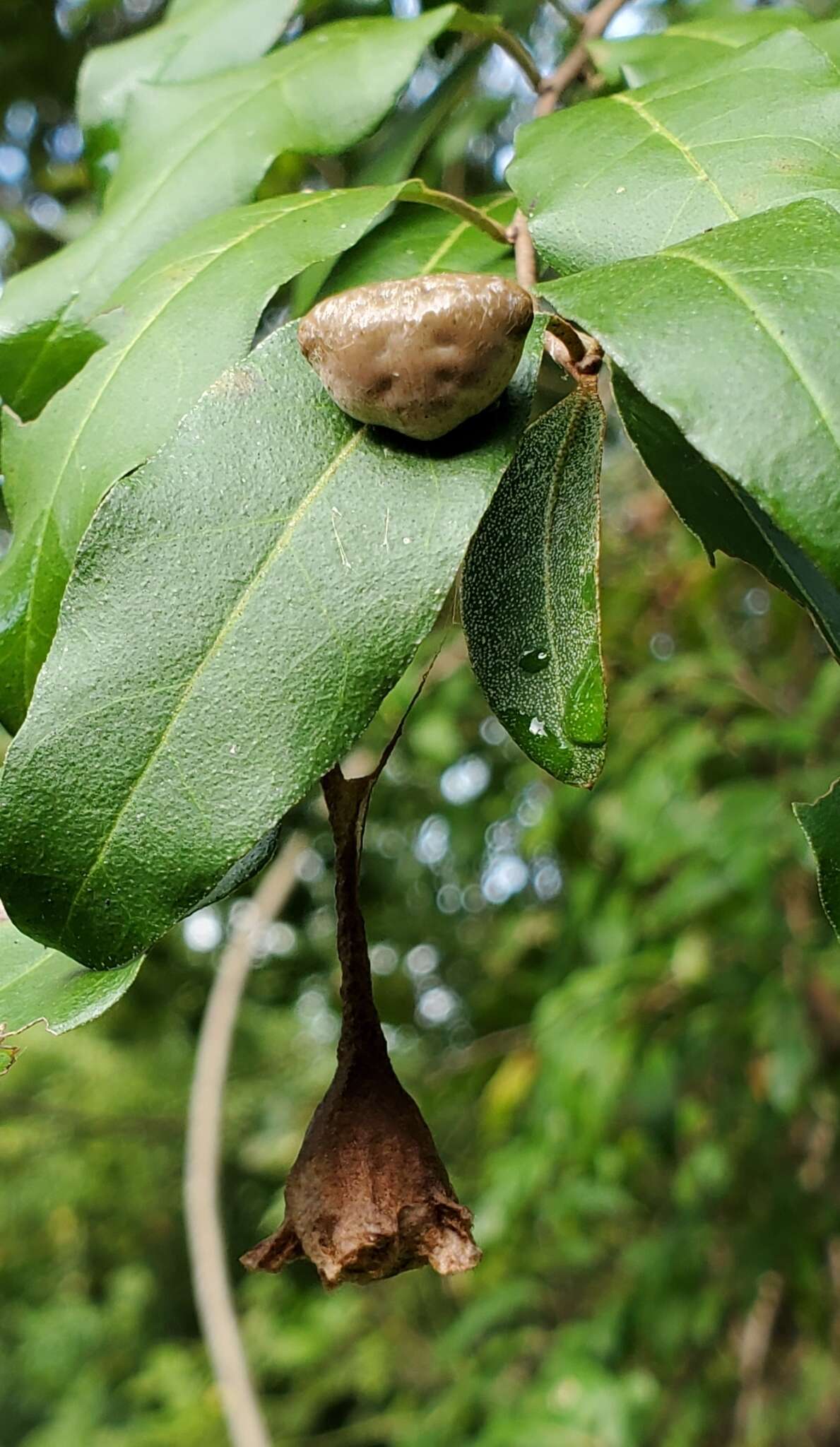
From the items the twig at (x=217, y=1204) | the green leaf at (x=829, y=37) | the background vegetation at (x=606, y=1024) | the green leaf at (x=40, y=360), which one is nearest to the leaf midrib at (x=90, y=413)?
the green leaf at (x=40, y=360)

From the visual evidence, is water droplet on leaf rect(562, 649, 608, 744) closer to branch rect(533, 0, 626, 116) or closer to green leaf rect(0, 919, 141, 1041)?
green leaf rect(0, 919, 141, 1041)

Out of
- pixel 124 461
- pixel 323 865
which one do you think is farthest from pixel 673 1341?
pixel 124 461

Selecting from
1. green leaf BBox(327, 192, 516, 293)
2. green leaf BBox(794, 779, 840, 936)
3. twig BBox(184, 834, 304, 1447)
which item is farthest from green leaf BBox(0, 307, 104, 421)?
twig BBox(184, 834, 304, 1447)

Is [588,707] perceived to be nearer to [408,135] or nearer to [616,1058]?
[408,135]

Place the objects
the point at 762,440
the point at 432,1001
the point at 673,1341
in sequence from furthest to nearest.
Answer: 1. the point at 432,1001
2. the point at 673,1341
3. the point at 762,440

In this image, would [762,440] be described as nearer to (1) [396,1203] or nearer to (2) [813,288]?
(2) [813,288]

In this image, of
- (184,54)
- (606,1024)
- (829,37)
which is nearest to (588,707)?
(829,37)
